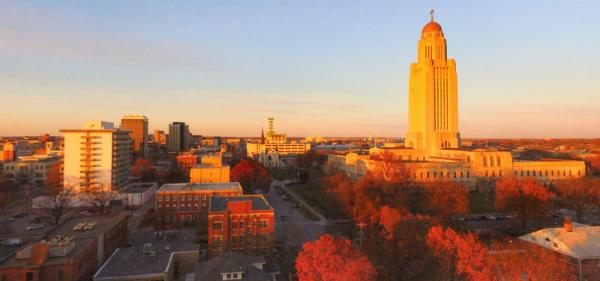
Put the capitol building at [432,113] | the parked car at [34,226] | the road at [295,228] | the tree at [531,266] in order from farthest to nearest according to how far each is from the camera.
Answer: the capitol building at [432,113] → the parked car at [34,226] → the road at [295,228] → the tree at [531,266]

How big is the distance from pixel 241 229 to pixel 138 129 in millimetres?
127263

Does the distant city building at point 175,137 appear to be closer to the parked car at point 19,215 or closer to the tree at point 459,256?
Result: the parked car at point 19,215

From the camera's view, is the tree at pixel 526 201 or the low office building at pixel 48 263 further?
the tree at pixel 526 201

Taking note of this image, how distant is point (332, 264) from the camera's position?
871 inches

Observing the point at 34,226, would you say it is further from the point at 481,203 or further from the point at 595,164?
the point at 595,164

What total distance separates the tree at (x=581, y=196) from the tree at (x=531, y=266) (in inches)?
905

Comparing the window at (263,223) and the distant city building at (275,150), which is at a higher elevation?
the distant city building at (275,150)

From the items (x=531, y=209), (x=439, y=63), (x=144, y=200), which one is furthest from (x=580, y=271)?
(x=439, y=63)

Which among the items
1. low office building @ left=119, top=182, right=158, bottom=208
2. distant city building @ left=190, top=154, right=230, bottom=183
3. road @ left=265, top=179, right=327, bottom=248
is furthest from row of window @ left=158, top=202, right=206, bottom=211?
distant city building @ left=190, top=154, right=230, bottom=183

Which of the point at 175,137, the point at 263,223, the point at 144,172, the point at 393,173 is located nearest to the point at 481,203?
the point at 393,173

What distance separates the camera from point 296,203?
63.2 m

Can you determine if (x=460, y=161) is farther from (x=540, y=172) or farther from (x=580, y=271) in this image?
(x=580, y=271)

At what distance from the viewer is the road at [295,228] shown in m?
41.4

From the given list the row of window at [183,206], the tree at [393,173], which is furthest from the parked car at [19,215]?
the tree at [393,173]
